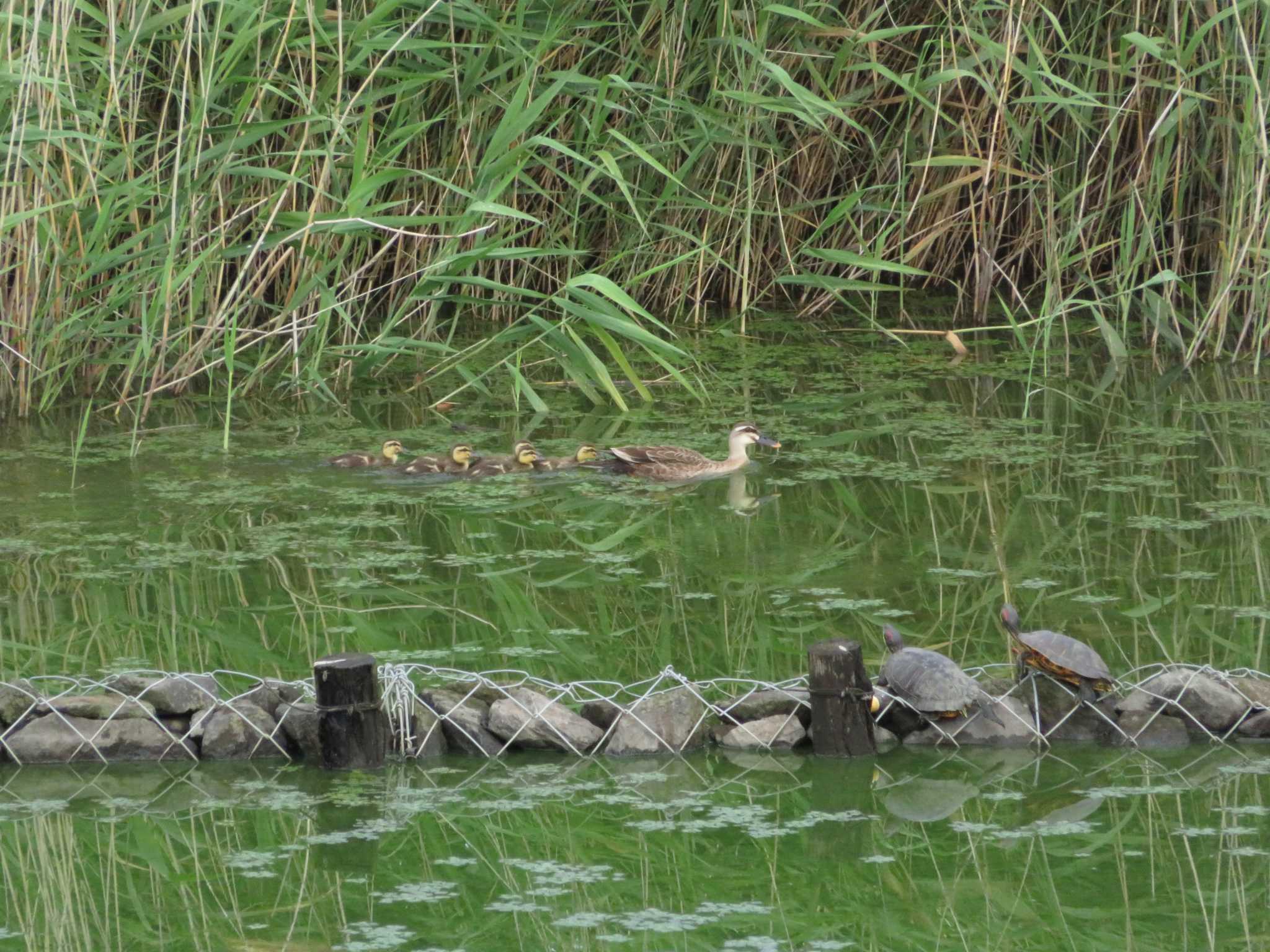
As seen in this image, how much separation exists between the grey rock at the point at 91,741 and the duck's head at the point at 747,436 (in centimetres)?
324

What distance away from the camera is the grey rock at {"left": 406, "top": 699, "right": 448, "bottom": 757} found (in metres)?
5.03

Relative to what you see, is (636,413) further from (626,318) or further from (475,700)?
(475,700)

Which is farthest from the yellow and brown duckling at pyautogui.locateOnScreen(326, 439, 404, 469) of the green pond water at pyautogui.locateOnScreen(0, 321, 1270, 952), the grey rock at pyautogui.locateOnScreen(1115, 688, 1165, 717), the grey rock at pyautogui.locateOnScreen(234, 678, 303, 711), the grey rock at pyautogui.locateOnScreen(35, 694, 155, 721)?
the grey rock at pyautogui.locateOnScreen(1115, 688, 1165, 717)

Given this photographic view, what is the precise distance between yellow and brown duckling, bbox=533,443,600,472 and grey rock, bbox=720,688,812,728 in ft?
8.52

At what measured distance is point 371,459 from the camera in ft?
24.8

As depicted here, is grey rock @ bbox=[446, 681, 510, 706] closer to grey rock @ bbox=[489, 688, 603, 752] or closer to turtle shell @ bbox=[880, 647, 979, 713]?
grey rock @ bbox=[489, 688, 603, 752]

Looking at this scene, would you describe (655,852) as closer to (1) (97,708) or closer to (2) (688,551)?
(1) (97,708)

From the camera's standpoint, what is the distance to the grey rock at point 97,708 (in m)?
5.06

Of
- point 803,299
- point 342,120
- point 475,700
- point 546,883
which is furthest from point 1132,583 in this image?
point 803,299

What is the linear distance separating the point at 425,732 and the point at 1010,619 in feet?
5.34

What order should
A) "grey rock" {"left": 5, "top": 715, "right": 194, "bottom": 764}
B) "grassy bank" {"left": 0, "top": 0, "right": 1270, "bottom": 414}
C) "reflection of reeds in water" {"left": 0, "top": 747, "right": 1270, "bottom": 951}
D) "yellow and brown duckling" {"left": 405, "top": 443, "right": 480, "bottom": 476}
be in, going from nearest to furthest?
"reflection of reeds in water" {"left": 0, "top": 747, "right": 1270, "bottom": 951}
"grey rock" {"left": 5, "top": 715, "right": 194, "bottom": 764}
"yellow and brown duckling" {"left": 405, "top": 443, "right": 480, "bottom": 476}
"grassy bank" {"left": 0, "top": 0, "right": 1270, "bottom": 414}

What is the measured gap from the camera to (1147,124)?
9883 millimetres

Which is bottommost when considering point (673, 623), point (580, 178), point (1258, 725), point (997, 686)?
point (1258, 725)

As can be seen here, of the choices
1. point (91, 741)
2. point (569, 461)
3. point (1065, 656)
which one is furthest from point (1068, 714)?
point (569, 461)
